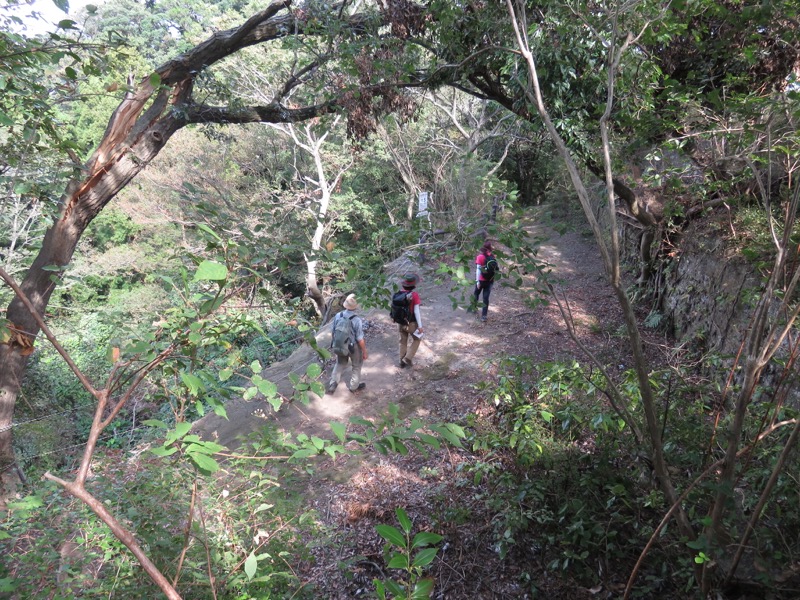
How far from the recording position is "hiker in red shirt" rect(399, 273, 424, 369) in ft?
22.0

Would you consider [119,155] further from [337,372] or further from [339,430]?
[339,430]

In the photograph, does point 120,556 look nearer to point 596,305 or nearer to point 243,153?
point 596,305

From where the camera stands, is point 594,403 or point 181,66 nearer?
point 594,403

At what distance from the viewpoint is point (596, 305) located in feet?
32.0

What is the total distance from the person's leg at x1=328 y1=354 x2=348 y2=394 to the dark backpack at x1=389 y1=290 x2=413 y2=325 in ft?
3.25

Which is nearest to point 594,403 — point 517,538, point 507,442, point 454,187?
point 507,442

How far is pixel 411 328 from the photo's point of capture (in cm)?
738

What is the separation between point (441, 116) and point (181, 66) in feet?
48.9

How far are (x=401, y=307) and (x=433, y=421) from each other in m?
1.73

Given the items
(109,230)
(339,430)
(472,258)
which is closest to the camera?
(339,430)

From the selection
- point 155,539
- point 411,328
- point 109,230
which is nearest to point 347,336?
point 411,328

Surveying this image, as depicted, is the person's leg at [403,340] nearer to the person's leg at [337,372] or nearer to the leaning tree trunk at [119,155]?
the person's leg at [337,372]

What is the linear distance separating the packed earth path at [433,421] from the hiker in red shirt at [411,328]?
0.67 feet

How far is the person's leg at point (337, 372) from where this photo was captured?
6.86 metres
